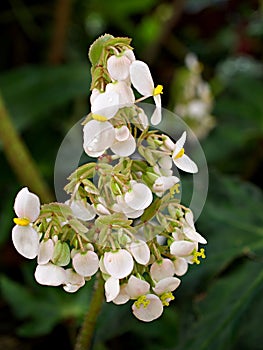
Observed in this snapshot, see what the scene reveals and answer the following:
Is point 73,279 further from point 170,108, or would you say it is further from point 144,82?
point 170,108

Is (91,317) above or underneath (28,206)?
underneath

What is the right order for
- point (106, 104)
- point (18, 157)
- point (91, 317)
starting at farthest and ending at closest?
1. point (18, 157)
2. point (91, 317)
3. point (106, 104)

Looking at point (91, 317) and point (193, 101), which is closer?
point (91, 317)

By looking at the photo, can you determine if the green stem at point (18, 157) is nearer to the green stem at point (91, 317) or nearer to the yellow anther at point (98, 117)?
the green stem at point (91, 317)

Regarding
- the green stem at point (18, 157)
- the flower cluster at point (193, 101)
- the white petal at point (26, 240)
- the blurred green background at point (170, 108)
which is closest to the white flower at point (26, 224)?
the white petal at point (26, 240)

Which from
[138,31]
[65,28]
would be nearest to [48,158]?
[65,28]

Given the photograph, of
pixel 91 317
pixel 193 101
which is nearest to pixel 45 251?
pixel 91 317
